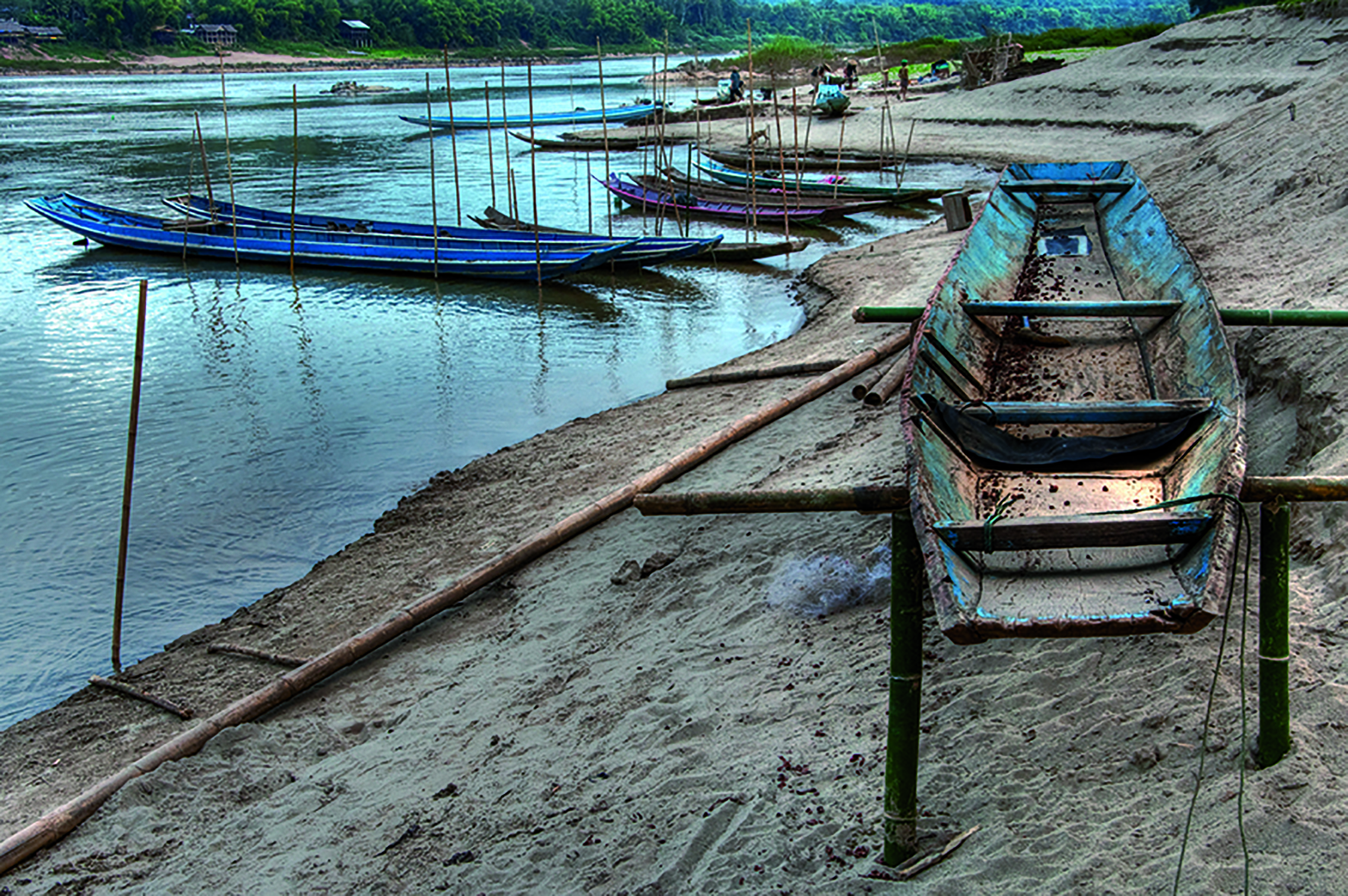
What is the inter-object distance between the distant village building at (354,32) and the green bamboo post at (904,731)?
91970mm

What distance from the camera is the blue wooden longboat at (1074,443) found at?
289 centimetres

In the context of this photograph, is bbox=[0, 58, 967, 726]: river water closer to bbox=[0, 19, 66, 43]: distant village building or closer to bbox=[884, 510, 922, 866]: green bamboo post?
bbox=[884, 510, 922, 866]: green bamboo post

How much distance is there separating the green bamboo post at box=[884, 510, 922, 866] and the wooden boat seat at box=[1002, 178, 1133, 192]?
703cm

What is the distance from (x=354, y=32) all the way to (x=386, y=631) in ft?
294

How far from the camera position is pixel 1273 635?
9.88ft

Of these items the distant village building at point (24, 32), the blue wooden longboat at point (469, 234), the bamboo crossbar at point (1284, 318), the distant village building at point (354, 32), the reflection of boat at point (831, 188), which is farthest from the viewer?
the distant village building at point (354, 32)

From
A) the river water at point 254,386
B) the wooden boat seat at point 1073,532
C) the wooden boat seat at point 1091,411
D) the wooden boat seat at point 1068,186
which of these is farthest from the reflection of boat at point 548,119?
the wooden boat seat at point 1073,532

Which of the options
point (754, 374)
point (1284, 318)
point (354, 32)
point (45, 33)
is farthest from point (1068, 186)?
point (354, 32)

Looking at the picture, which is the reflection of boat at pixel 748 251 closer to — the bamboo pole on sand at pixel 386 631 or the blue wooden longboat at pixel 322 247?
the blue wooden longboat at pixel 322 247

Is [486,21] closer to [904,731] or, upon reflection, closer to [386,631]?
[386,631]

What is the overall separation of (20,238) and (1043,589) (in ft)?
78.4

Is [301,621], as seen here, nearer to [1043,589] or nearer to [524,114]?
[1043,589]

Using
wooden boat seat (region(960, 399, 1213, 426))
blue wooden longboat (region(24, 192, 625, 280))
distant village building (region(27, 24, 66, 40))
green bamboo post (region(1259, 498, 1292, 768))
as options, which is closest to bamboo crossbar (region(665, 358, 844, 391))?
wooden boat seat (region(960, 399, 1213, 426))

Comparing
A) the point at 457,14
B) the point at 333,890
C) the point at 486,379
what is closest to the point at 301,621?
the point at 333,890
